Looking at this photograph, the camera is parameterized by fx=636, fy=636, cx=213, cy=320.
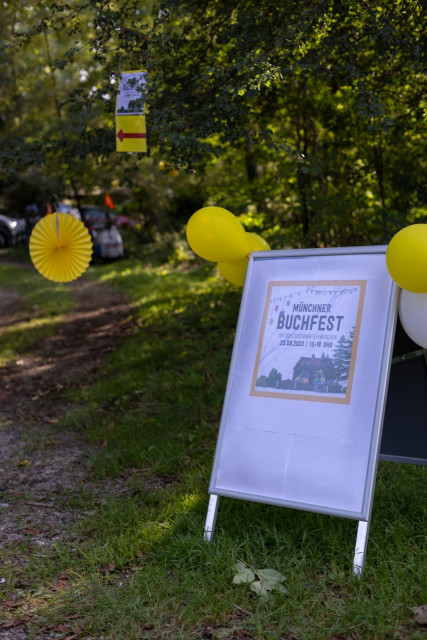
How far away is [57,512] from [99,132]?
3.01 meters

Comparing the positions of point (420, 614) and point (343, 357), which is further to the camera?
point (343, 357)

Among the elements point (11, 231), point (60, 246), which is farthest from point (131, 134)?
point (11, 231)

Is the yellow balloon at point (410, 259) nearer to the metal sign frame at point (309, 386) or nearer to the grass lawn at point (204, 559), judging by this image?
the metal sign frame at point (309, 386)

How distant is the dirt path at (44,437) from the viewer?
3646 millimetres

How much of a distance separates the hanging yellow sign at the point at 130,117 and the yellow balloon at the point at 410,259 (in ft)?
7.80

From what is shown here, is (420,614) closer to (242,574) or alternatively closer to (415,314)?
(242,574)

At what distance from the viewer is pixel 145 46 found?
4570 millimetres

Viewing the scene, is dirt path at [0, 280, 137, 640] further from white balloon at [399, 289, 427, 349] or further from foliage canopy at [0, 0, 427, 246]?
foliage canopy at [0, 0, 427, 246]

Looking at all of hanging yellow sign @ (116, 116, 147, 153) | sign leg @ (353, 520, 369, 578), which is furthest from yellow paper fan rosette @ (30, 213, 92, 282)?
sign leg @ (353, 520, 369, 578)

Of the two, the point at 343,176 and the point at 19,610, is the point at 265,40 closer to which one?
the point at 343,176

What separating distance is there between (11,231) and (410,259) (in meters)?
21.4

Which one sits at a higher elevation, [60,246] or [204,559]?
[60,246]

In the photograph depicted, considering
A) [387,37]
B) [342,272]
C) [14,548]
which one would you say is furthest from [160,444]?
[387,37]

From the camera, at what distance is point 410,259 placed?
264 cm
